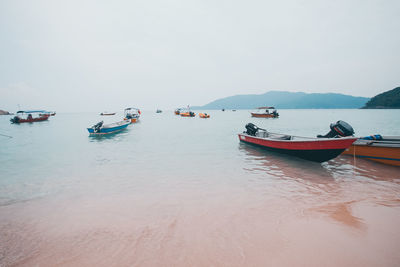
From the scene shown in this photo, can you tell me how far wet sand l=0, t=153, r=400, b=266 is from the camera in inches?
137

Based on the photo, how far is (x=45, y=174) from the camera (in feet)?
31.6

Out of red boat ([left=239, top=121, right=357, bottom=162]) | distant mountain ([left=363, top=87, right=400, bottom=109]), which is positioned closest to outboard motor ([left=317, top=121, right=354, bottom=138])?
red boat ([left=239, top=121, right=357, bottom=162])

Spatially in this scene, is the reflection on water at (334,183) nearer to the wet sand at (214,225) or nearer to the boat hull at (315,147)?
the wet sand at (214,225)

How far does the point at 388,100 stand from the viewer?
124625mm

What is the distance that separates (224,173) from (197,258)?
19.1 ft

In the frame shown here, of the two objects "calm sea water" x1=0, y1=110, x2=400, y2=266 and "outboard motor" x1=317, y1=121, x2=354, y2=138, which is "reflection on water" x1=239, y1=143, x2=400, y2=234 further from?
"outboard motor" x1=317, y1=121, x2=354, y2=138

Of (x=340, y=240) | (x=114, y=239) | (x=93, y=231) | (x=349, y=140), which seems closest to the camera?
(x=340, y=240)

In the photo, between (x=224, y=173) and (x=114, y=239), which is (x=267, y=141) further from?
(x=114, y=239)

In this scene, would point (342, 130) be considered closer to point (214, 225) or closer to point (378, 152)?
point (378, 152)

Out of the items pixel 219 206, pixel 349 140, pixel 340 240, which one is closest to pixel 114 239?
pixel 219 206

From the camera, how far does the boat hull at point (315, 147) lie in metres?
8.26

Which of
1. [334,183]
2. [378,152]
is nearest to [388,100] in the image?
[378,152]

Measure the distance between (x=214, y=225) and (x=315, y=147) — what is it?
7240mm

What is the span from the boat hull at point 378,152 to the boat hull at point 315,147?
2946 millimetres
